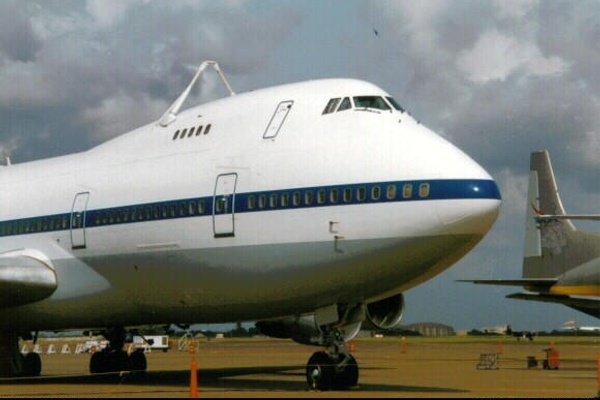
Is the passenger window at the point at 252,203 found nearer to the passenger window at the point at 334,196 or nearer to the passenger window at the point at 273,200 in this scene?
the passenger window at the point at 273,200

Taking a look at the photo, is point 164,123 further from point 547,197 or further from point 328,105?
point 547,197

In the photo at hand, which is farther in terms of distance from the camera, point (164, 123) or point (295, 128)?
point (164, 123)

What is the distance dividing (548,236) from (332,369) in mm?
33911

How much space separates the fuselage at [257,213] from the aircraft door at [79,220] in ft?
0.15

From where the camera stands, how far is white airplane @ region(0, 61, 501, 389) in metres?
17.0

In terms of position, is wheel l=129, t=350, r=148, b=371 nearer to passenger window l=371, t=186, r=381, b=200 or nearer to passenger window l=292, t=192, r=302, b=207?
passenger window l=292, t=192, r=302, b=207

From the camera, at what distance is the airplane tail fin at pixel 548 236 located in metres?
48.4

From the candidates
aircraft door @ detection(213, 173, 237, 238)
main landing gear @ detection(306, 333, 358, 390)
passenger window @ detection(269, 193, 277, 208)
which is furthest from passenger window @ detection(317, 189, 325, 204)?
main landing gear @ detection(306, 333, 358, 390)

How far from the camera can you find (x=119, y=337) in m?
26.6

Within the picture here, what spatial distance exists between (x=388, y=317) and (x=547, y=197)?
106 ft

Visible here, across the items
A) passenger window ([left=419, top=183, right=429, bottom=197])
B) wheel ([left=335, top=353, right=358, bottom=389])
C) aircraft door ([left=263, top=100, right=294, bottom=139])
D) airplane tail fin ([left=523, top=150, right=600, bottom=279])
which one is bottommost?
wheel ([left=335, top=353, right=358, bottom=389])

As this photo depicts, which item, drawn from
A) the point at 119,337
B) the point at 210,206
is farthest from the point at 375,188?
the point at 119,337

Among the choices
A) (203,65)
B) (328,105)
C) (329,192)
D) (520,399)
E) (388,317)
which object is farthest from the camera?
(203,65)

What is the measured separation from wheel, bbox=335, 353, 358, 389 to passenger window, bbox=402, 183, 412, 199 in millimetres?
3511
